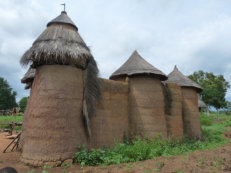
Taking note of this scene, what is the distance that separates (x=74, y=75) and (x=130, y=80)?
3.25 meters

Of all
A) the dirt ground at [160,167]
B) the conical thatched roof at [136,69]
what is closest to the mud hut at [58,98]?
the dirt ground at [160,167]

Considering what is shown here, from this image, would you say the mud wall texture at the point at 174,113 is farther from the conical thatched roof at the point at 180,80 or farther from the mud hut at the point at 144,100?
the conical thatched roof at the point at 180,80

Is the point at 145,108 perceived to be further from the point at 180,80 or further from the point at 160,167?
the point at 180,80

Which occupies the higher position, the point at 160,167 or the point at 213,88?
the point at 213,88

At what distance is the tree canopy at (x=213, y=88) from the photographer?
29.5 meters

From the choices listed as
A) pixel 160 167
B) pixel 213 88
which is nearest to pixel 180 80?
pixel 160 167

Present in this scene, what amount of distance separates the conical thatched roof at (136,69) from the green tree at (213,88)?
78.4ft

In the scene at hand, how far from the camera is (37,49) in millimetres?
6105

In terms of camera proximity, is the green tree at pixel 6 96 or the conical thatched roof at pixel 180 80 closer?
the conical thatched roof at pixel 180 80

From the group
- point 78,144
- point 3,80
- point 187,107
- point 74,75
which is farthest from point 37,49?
point 3,80

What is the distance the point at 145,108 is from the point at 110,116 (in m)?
1.86

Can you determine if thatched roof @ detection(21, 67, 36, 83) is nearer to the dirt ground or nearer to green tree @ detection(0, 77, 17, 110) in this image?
the dirt ground

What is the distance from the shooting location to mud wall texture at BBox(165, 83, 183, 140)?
32.7 feet

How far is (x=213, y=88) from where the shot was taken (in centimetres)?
3219
